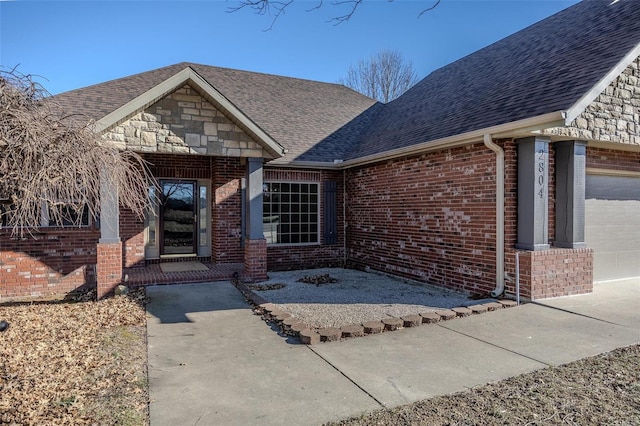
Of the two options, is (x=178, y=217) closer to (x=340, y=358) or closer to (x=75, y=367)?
(x=75, y=367)

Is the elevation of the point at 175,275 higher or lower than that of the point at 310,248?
lower

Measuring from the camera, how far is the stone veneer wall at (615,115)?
7059 mm

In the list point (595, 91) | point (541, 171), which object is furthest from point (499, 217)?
point (595, 91)

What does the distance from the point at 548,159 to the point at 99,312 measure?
8.05 m

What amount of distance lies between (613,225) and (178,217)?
10348 millimetres

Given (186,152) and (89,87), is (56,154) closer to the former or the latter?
(186,152)

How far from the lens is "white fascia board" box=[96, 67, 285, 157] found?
7258 millimetres

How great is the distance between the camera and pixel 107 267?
761cm

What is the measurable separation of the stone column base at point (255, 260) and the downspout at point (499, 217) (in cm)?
473

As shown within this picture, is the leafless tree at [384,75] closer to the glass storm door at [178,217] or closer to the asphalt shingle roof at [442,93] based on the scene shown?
the asphalt shingle roof at [442,93]

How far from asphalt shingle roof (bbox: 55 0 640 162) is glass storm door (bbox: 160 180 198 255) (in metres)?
2.54

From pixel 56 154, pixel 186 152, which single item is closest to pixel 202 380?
pixel 56 154

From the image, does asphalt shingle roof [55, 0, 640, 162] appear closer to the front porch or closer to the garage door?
the garage door

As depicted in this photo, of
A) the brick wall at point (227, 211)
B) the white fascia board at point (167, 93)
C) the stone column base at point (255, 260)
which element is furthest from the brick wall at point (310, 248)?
the white fascia board at point (167, 93)
